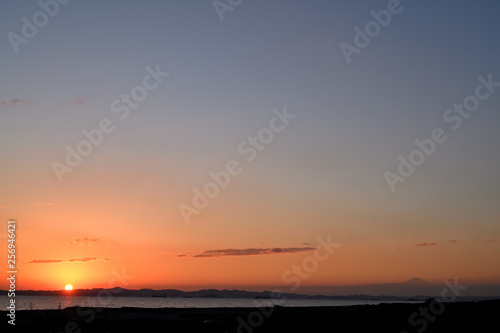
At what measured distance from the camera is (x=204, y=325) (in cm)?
4759

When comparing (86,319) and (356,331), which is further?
(86,319)

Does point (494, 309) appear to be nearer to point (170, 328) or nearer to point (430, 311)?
point (430, 311)

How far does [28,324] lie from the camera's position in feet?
153

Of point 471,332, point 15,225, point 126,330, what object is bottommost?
point 471,332

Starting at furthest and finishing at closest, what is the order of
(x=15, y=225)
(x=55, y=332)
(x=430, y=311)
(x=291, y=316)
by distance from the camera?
(x=291, y=316) < (x=430, y=311) < (x=55, y=332) < (x=15, y=225)

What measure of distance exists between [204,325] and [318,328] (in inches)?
416

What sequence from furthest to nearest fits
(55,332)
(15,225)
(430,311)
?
(430,311)
(55,332)
(15,225)

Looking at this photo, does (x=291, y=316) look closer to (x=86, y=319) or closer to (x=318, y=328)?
(x=318, y=328)

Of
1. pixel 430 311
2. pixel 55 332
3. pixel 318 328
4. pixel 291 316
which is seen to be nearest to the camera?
pixel 55 332

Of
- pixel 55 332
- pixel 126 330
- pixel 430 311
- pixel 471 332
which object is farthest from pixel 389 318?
pixel 55 332

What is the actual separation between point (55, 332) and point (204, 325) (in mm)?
13044

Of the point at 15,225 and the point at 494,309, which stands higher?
the point at 15,225

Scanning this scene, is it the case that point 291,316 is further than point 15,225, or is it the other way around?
point 291,316

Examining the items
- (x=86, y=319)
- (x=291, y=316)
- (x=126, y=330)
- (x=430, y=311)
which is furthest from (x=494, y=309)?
(x=86, y=319)
